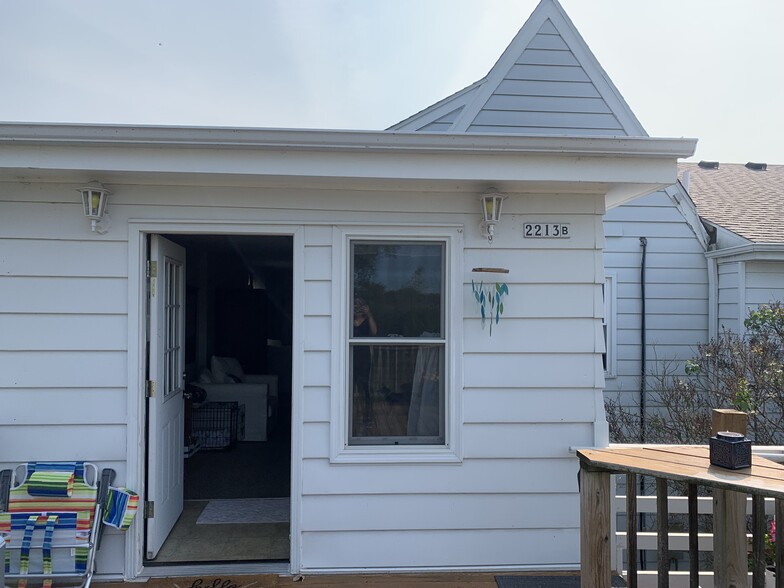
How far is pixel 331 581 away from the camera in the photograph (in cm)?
283

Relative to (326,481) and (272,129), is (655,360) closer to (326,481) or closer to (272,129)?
(326,481)

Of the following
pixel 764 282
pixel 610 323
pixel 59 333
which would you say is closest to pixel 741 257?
pixel 764 282

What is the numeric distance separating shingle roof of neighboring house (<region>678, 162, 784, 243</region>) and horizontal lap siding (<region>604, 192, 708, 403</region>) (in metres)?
0.51

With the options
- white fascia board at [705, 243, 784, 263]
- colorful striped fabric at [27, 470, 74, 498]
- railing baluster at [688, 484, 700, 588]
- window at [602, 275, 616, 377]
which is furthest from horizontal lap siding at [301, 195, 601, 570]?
white fascia board at [705, 243, 784, 263]

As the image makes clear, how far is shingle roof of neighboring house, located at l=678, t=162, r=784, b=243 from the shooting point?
5.11 meters

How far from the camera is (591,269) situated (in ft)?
9.87

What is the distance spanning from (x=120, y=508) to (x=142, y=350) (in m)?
0.85

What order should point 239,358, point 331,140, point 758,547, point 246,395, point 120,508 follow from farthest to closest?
1. point 239,358
2. point 246,395
3. point 120,508
4. point 331,140
5. point 758,547

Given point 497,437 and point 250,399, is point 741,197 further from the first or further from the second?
point 250,399

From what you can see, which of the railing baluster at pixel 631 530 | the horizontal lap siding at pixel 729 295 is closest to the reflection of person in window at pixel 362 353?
the railing baluster at pixel 631 530

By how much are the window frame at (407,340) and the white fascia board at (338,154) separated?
1.27 feet

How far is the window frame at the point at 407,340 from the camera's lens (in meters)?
2.91

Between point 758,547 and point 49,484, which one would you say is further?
point 49,484

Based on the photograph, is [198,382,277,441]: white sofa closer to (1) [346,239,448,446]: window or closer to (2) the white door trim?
(2) the white door trim
